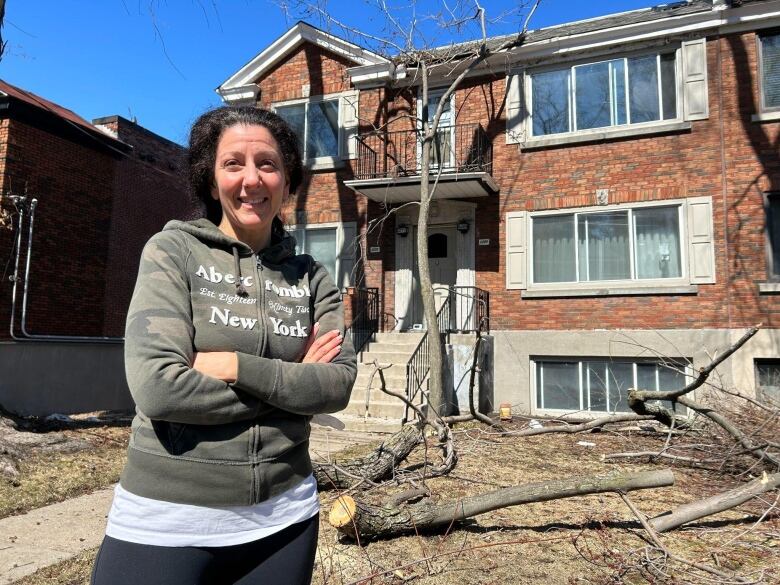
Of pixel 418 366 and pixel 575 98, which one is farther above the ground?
pixel 575 98

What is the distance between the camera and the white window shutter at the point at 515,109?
1181 centimetres

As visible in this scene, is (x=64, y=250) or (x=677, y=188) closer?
(x=677, y=188)

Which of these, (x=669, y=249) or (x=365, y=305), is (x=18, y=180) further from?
(x=669, y=249)

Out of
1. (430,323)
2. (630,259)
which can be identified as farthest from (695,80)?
(430,323)

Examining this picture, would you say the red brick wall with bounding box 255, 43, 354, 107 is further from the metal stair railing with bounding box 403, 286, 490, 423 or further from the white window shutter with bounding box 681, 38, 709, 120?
the white window shutter with bounding box 681, 38, 709, 120

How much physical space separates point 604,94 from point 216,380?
11.7 metres

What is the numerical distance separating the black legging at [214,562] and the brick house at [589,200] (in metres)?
9.91

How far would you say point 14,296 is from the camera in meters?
10.8

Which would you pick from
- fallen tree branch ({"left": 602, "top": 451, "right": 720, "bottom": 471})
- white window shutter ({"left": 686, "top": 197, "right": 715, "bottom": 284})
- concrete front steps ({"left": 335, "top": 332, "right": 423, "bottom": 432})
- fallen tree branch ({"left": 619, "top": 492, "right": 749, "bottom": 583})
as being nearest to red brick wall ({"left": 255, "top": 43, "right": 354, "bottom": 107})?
concrete front steps ({"left": 335, "top": 332, "right": 423, "bottom": 432})

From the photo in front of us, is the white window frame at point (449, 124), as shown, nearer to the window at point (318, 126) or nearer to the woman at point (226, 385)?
the window at point (318, 126)

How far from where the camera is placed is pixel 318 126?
1355cm

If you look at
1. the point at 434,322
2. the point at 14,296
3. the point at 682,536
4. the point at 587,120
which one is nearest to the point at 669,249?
the point at 587,120

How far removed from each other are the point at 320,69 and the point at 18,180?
6849mm

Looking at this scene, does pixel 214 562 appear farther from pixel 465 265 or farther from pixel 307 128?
pixel 307 128
